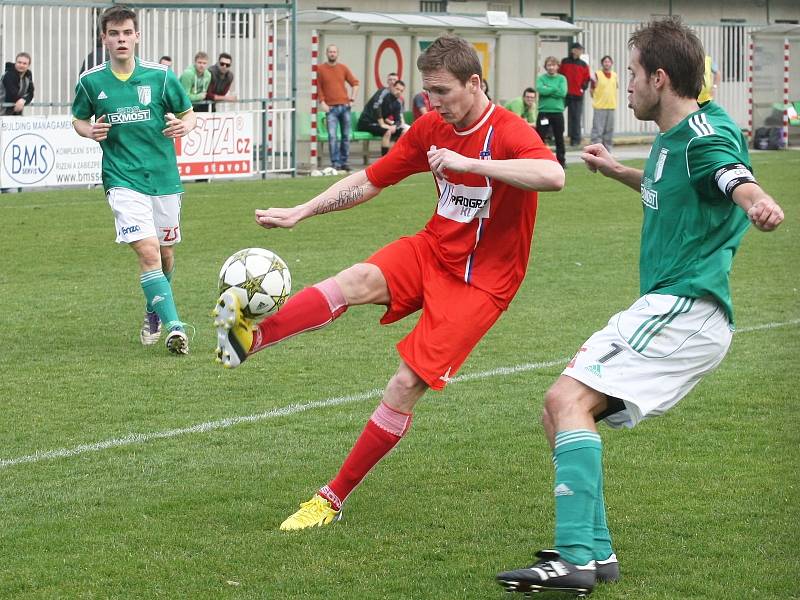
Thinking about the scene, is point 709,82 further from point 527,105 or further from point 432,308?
point 432,308

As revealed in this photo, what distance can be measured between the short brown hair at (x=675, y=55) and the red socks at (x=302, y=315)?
5.05 feet

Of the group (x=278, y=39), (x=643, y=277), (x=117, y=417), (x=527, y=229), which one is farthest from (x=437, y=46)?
(x=278, y=39)

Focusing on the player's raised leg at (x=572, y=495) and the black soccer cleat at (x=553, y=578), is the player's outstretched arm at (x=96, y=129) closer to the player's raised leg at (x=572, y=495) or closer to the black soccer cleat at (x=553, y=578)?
the player's raised leg at (x=572, y=495)

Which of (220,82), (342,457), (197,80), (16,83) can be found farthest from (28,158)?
(342,457)

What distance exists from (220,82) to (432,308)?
16.6 meters

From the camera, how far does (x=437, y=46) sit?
16.4 feet

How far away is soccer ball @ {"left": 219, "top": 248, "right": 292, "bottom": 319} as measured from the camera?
4.92 metres

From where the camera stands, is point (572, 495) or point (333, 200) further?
point (333, 200)

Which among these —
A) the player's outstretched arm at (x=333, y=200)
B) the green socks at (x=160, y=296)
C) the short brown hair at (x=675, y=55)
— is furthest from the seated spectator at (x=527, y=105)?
the short brown hair at (x=675, y=55)

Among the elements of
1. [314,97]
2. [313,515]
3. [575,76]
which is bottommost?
[313,515]

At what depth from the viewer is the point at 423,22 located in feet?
85.9

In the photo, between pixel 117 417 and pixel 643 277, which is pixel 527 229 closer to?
pixel 643 277

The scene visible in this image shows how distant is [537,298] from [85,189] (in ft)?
33.5

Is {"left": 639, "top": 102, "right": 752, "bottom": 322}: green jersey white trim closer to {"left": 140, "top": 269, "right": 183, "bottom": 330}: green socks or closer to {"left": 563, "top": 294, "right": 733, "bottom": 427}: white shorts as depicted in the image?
{"left": 563, "top": 294, "right": 733, "bottom": 427}: white shorts
